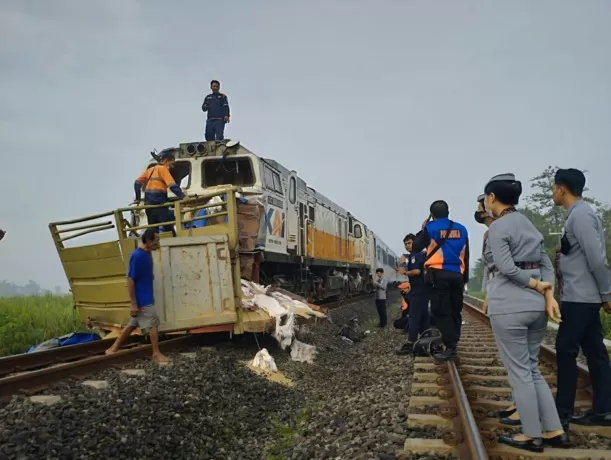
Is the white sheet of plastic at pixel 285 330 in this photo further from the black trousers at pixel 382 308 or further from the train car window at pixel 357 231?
the train car window at pixel 357 231

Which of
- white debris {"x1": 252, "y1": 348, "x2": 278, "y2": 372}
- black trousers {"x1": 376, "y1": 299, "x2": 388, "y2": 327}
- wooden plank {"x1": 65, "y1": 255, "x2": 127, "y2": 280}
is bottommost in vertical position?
black trousers {"x1": 376, "y1": 299, "x2": 388, "y2": 327}

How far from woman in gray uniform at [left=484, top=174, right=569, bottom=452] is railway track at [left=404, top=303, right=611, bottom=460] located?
14cm

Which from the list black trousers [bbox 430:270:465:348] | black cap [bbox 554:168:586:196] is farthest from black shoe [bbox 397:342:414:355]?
black cap [bbox 554:168:586:196]

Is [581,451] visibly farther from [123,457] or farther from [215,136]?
[215,136]

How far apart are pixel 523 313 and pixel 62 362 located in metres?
5.34

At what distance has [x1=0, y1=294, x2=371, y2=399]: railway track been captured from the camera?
14.6 feet

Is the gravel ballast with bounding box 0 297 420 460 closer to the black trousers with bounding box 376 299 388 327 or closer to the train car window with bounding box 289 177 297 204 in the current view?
the train car window with bounding box 289 177 297 204

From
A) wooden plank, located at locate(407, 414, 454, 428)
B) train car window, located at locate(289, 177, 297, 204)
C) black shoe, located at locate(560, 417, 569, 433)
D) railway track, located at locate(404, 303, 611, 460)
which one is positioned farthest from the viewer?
train car window, located at locate(289, 177, 297, 204)

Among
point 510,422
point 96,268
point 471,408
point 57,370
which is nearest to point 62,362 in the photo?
point 57,370

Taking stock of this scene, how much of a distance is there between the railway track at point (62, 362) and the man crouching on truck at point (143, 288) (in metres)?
0.33

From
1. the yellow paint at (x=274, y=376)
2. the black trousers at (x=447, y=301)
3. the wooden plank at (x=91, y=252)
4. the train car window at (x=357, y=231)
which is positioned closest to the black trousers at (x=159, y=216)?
the wooden plank at (x=91, y=252)

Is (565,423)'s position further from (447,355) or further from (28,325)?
(28,325)

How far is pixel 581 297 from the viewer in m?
3.60

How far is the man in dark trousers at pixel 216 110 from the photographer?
10.8 meters
